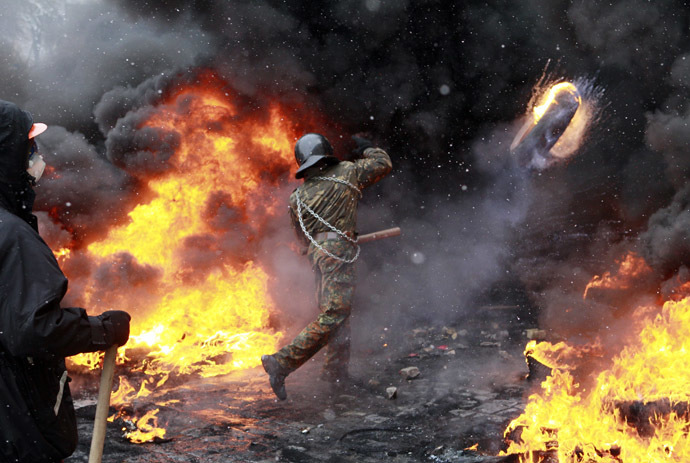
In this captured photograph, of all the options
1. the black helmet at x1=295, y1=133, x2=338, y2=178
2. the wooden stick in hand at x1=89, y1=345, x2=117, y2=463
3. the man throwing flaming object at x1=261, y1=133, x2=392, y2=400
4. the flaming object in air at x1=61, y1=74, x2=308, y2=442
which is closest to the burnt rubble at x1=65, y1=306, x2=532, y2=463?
the man throwing flaming object at x1=261, y1=133, x2=392, y2=400

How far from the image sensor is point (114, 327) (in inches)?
83.6

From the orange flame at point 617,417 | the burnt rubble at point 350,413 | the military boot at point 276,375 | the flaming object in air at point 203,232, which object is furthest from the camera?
the flaming object in air at point 203,232

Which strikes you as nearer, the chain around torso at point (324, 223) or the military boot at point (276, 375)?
the military boot at point (276, 375)

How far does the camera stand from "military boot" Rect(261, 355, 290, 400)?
436cm

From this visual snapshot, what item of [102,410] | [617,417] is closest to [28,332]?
[102,410]

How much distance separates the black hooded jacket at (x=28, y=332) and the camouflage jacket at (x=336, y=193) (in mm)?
3045

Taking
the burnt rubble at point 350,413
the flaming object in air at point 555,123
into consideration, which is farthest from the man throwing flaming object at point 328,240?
the flaming object in air at point 555,123

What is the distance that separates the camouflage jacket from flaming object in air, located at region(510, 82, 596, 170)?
3566 mm

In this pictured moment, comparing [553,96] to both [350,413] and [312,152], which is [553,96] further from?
[350,413]

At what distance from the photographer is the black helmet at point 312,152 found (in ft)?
16.3

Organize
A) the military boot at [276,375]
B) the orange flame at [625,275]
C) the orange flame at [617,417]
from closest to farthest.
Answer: the orange flame at [617,417] < the military boot at [276,375] < the orange flame at [625,275]

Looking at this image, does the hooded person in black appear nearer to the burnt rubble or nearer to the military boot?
the burnt rubble

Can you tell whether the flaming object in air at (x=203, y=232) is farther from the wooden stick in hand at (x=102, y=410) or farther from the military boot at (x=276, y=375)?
the wooden stick in hand at (x=102, y=410)

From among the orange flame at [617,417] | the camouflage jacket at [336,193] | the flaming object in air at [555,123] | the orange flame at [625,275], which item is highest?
the flaming object in air at [555,123]
